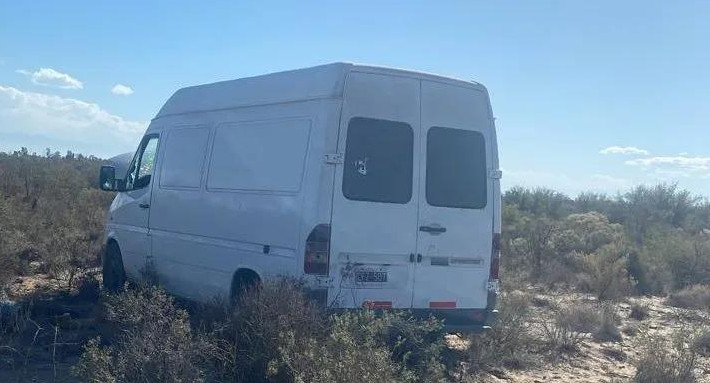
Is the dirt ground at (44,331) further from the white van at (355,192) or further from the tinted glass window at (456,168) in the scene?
the tinted glass window at (456,168)

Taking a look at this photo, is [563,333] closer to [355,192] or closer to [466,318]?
[466,318]

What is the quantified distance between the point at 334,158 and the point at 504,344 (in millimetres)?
3126

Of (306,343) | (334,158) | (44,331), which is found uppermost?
(334,158)

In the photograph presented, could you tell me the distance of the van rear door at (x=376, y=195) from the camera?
26.4 ft

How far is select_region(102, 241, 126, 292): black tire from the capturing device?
12.1 m

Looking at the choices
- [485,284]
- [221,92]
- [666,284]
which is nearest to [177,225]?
[221,92]

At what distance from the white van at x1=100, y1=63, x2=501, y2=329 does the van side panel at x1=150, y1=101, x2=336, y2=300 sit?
0.02 m

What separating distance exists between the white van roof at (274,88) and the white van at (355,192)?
2cm

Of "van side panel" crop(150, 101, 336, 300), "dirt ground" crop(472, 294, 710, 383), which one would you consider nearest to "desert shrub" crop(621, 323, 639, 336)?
"dirt ground" crop(472, 294, 710, 383)

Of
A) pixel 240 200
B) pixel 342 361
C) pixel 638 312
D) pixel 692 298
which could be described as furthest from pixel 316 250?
pixel 692 298

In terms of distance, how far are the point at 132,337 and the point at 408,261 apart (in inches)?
120

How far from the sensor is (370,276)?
27.0 ft

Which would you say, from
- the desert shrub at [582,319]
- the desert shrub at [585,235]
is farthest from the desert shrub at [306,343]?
the desert shrub at [585,235]

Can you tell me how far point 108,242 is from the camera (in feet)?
41.3
